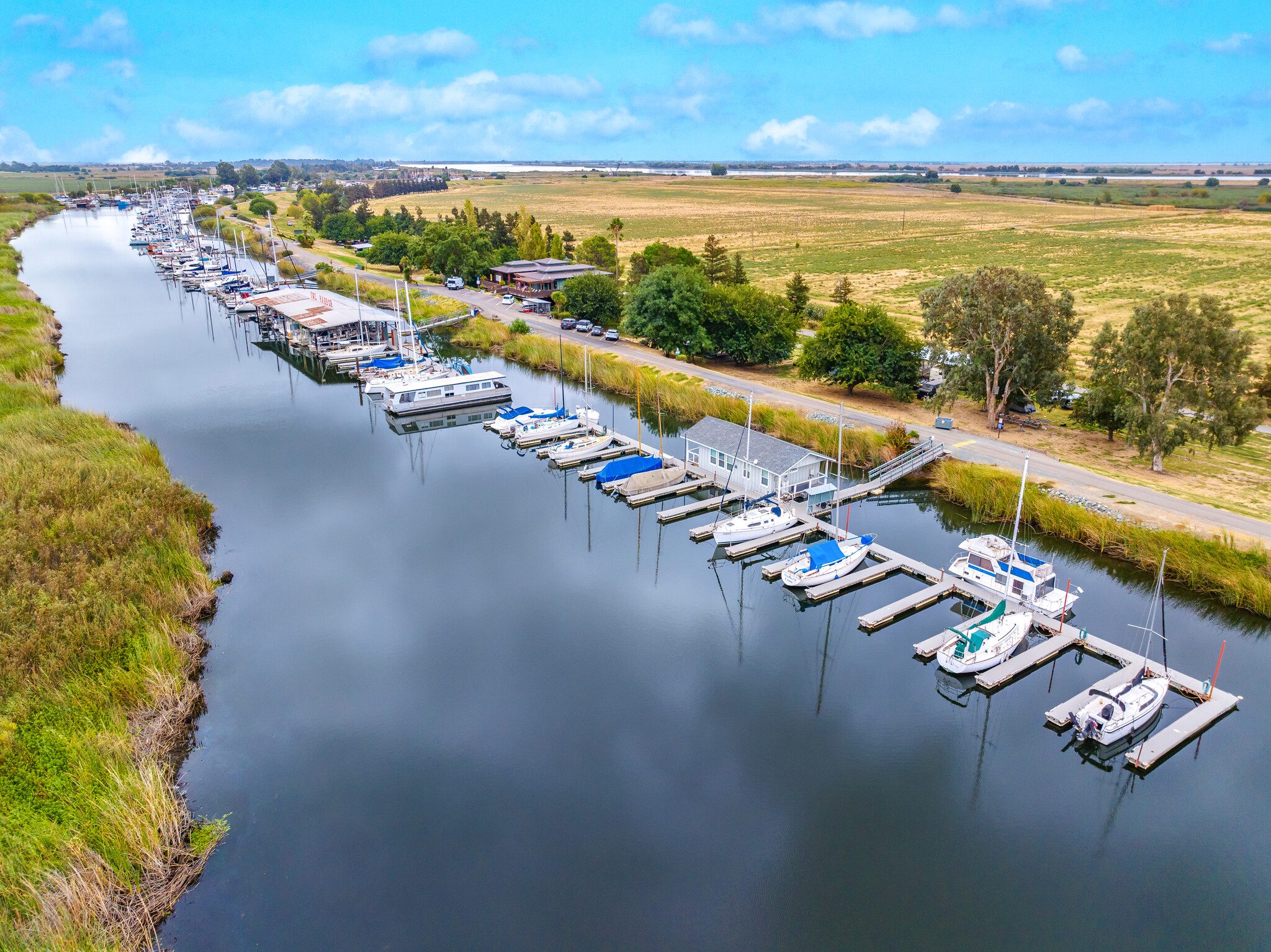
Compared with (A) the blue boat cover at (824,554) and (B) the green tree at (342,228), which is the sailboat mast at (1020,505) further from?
(B) the green tree at (342,228)

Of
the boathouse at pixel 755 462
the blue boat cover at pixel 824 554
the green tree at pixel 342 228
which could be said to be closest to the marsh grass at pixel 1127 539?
the boathouse at pixel 755 462

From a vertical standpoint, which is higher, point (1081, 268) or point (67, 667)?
point (1081, 268)

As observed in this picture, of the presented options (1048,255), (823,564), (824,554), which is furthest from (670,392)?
(1048,255)

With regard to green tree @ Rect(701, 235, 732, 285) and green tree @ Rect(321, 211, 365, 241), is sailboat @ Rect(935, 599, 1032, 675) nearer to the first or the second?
green tree @ Rect(701, 235, 732, 285)

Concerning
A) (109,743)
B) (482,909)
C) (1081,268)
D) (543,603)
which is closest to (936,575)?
(543,603)

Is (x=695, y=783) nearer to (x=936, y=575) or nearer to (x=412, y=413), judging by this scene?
(x=936, y=575)

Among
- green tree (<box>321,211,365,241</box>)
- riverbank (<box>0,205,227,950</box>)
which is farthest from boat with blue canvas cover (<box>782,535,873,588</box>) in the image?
green tree (<box>321,211,365,241</box>)
